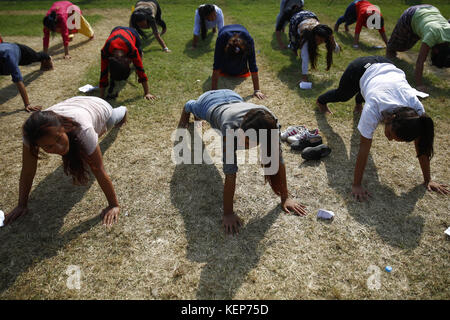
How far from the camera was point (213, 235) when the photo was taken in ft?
10.1

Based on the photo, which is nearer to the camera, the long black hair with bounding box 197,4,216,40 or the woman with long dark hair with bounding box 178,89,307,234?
the woman with long dark hair with bounding box 178,89,307,234

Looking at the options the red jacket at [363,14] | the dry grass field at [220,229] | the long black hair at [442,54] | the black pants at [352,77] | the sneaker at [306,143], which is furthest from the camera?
the red jacket at [363,14]

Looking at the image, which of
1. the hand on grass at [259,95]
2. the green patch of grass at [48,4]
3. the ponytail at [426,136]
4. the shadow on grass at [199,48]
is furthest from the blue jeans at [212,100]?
the green patch of grass at [48,4]

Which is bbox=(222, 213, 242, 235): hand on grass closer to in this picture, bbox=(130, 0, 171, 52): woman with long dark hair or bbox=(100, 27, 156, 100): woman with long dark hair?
bbox=(100, 27, 156, 100): woman with long dark hair

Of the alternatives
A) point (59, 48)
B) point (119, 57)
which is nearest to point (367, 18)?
point (119, 57)

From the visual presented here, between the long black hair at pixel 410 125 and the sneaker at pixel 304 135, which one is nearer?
the long black hair at pixel 410 125

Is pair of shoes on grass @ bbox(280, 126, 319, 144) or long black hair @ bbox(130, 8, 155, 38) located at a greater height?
long black hair @ bbox(130, 8, 155, 38)

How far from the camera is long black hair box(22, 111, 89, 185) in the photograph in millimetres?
2453

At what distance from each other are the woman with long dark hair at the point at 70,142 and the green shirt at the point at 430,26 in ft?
19.2

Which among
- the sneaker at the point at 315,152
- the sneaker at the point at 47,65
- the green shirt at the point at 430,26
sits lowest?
the sneaker at the point at 315,152

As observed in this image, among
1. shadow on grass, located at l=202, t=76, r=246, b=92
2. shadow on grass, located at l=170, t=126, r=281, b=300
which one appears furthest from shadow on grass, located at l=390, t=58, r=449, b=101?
shadow on grass, located at l=170, t=126, r=281, b=300

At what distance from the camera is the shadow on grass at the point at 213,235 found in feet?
8.77

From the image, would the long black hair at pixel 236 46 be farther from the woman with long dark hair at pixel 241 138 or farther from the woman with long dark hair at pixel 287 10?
the woman with long dark hair at pixel 287 10
